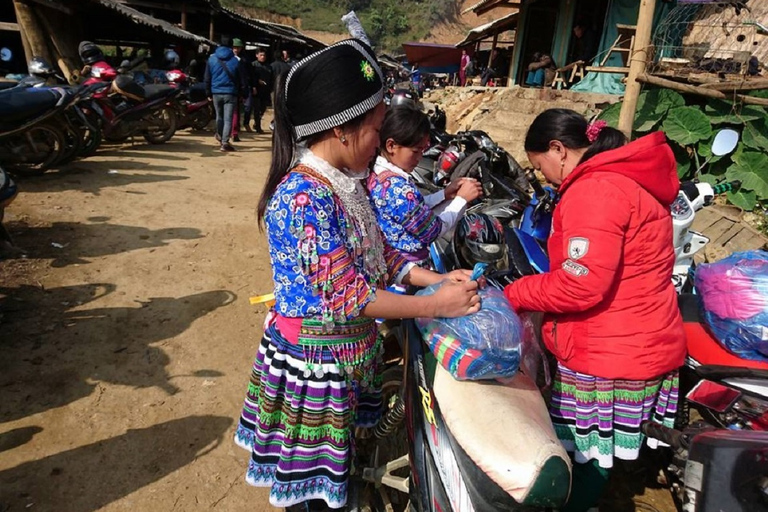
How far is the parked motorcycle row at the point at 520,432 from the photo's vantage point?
1.11 m

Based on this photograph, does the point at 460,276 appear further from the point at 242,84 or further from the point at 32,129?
the point at 242,84

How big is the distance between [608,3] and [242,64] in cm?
924

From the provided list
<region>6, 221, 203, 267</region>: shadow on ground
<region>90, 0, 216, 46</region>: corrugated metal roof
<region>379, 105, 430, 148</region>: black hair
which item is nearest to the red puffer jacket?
<region>379, 105, 430, 148</region>: black hair

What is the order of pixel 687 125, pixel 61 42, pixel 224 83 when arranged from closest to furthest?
pixel 687 125 → pixel 224 83 → pixel 61 42

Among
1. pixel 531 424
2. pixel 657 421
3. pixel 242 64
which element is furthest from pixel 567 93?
pixel 531 424

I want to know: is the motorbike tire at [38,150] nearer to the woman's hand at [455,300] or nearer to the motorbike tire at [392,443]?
the motorbike tire at [392,443]

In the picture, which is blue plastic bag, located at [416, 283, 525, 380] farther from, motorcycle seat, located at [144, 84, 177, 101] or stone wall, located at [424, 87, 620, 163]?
motorcycle seat, located at [144, 84, 177, 101]

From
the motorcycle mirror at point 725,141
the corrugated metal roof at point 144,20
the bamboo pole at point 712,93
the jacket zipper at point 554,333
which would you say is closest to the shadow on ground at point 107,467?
the jacket zipper at point 554,333

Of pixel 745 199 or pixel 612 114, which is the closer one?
pixel 745 199

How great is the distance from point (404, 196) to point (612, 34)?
1231 centimetres

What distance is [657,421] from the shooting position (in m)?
1.81

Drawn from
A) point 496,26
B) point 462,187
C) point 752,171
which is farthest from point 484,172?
point 496,26

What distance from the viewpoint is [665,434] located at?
1633mm

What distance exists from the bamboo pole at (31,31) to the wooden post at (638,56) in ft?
40.4
